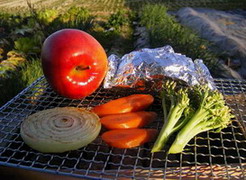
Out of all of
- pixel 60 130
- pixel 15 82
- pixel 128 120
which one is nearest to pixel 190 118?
pixel 128 120

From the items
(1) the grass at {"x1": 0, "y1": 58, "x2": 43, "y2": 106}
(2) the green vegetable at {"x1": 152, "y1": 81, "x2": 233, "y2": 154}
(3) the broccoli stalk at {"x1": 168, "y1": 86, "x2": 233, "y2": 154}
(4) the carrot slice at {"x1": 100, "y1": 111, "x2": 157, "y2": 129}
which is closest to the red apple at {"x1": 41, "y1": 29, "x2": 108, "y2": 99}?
(4) the carrot slice at {"x1": 100, "y1": 111, "x2": 157, "y2": 129}

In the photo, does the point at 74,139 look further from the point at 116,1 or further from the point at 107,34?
the point at 116,1

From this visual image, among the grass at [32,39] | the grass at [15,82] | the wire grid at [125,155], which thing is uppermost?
the wire grid at [125,155]

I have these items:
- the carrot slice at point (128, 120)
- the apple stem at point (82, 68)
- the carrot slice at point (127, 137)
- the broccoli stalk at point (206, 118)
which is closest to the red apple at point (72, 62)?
the apple stem at point (82, 68)

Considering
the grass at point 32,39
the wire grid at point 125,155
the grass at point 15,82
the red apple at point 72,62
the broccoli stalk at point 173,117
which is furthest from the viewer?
the grass at point 32,39

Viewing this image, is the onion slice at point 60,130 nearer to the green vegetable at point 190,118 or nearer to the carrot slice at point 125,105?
the carrot slice at point 125,105

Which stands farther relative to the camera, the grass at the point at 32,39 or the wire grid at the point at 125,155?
the grass at the point at 32,39

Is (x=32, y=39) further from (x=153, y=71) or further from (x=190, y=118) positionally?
(x=190, y=118)

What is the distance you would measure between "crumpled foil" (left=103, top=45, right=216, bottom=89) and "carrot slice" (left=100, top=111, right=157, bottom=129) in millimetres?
311

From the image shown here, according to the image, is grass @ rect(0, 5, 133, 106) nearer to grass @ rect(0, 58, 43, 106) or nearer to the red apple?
grass @ rect(0, 58, 43, 106)

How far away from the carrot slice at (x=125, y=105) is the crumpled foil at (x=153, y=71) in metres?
0.16

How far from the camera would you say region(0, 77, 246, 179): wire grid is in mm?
1344

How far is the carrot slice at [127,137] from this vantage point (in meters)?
1.49

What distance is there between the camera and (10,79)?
9.77 ft
